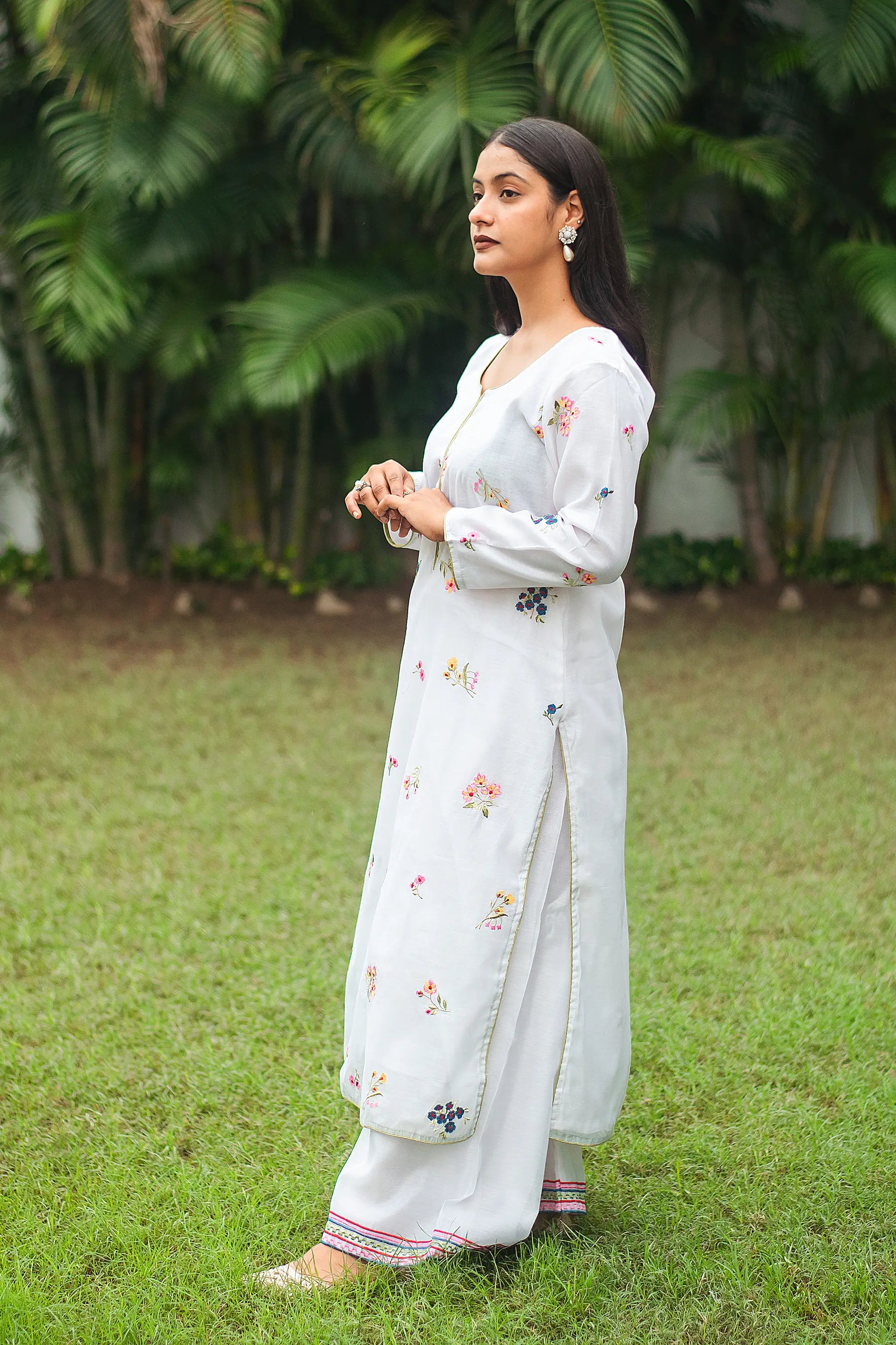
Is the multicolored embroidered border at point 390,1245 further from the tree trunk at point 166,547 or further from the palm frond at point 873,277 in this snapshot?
the tree trunk at point 166,547

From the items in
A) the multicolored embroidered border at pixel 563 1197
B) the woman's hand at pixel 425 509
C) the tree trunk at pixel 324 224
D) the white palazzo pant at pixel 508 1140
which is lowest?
the multicolored embroidered border at pixel 563 1197

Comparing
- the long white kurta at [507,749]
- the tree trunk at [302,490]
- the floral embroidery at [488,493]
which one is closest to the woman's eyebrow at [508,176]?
the long white kurta at [507,749]

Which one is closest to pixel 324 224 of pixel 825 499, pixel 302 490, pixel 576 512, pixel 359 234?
pixel 359 234

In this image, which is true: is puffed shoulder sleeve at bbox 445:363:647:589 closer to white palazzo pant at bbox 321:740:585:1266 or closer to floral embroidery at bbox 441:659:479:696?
floral embroidery at bbox 441:659:479:696

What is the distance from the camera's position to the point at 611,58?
5.33m

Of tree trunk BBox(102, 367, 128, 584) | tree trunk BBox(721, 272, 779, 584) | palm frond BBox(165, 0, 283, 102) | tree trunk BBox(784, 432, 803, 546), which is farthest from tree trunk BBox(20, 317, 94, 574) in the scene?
tree trunk BBox(784, 432, 803, 546)

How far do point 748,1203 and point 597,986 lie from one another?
550 millimetres

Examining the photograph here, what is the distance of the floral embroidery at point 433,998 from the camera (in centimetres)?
173

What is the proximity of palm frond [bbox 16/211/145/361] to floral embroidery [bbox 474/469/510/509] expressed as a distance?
15.8 feet

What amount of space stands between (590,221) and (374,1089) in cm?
117

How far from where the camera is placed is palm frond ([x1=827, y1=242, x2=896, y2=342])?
5855 millimetres

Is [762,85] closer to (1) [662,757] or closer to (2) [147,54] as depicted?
(2) [147,54]

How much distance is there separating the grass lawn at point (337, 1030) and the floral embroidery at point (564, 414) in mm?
1157

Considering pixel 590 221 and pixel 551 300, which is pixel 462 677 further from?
pixel 590 221
